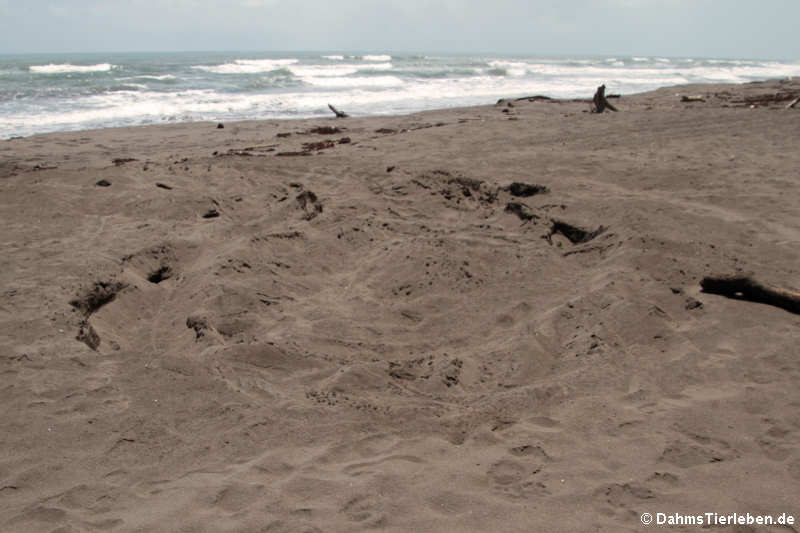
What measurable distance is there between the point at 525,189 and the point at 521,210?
1.86 feet

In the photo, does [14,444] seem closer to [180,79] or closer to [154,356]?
[154,356]

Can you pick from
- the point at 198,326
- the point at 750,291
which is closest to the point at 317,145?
the point at 198,326

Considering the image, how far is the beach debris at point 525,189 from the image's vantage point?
18.4 feet

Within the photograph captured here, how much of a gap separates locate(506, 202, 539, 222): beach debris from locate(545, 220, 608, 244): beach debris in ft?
0.66

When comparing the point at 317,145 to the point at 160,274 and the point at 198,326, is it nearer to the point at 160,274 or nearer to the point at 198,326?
the point at 160,274

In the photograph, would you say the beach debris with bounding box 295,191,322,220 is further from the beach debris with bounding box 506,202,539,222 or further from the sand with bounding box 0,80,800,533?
the beach debris with bounding box 506,202,539,222

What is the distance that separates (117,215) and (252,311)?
2.35 m

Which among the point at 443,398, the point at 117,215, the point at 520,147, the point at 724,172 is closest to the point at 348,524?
the point at 443,398

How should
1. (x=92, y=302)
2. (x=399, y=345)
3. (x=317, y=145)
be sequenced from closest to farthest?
1. (x=399, y=345)
2. (x=92, y=302)
3. (x=317, y=145)

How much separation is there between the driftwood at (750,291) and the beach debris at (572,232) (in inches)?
42.3

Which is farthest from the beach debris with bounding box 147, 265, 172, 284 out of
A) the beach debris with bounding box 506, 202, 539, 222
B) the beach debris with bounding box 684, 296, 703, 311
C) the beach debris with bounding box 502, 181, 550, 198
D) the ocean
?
the ocean

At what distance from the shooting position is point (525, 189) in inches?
223

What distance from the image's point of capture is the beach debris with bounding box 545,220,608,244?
187 inches

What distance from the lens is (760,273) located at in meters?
3.92
